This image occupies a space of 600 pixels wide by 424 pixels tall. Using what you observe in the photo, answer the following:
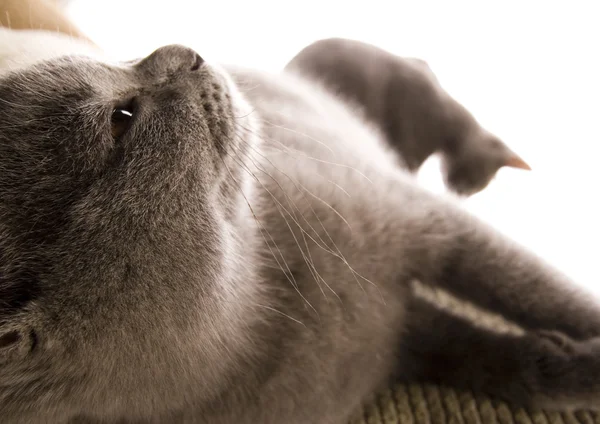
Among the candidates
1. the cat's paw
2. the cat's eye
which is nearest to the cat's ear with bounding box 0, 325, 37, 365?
the cat's eye

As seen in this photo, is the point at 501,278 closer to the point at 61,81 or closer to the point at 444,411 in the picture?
the point at 444,411

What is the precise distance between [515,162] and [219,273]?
863 millimetres

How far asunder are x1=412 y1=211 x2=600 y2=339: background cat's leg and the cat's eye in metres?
0.47

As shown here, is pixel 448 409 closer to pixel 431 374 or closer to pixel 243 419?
pixel 431 374

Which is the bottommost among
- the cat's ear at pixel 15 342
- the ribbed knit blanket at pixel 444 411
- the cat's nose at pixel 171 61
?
the ribbed knit blanket at pixel 444 411

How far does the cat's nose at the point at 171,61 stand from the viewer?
71 cm

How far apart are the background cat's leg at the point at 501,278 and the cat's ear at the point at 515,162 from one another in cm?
43

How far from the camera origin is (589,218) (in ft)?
3.93

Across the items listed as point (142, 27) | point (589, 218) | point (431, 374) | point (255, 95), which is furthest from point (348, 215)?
point (142, 27)

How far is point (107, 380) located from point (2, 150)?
0.27m

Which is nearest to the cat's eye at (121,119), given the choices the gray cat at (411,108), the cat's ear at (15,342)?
the cat's ear at (15,342)

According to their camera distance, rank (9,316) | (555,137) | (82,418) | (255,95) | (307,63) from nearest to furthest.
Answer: (9,316)
(82,418)
(255,95)
(555,137)
(307,63)

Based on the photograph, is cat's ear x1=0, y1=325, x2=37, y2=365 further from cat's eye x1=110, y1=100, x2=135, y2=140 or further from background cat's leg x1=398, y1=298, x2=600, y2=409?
background cat's leg x1=398, y1=298, x2=600, y2=409

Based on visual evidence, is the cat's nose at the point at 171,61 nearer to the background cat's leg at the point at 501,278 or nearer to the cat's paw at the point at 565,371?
the background cat's leg at the point at 501,278
